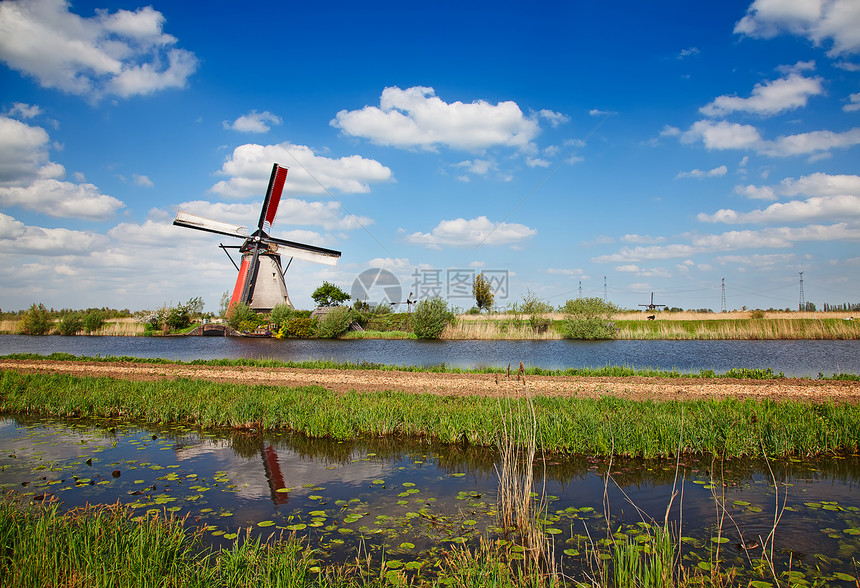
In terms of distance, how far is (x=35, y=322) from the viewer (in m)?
51.0

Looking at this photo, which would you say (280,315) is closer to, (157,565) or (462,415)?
(462,415)

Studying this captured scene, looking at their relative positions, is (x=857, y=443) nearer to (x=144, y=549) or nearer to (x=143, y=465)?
(x=144, y=549)

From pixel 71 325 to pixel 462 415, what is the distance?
183 ft

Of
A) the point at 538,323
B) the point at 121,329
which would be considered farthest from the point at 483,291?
the point at 121,329

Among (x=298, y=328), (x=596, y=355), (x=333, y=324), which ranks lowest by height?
(x=596, y=355)

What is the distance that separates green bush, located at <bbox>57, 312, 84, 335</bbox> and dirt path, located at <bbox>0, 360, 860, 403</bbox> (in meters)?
36.8

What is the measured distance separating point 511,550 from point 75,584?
12.2ft

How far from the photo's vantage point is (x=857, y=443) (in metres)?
8.34

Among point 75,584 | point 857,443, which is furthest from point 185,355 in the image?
point 857,443

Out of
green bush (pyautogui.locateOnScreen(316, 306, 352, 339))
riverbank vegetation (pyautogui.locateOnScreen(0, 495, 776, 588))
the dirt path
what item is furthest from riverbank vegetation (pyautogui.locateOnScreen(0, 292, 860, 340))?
riverbank vegetation (pyautogui.locateOnScreen(0, 495, 776, 588))

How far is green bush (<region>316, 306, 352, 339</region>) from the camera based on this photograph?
42.5 m

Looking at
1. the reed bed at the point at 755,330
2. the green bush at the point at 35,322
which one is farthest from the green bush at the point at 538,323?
the green bush at the point at 35,322

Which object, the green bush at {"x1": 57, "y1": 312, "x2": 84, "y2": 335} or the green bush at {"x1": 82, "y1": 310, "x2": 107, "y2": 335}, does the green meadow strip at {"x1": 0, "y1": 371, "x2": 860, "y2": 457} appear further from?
the green bush at {"x1": 57, "y1": 312, "x2": 84, "y2": 335}

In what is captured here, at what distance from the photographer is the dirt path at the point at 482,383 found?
12.3 metres
